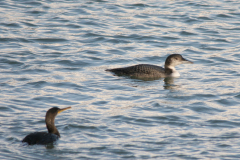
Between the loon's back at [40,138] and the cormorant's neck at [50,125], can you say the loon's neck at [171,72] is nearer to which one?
the cormorant's neck at [50,125]

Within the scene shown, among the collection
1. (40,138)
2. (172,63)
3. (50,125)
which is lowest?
(40,138)

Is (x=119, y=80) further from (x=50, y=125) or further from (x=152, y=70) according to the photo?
(x=50, y=125)

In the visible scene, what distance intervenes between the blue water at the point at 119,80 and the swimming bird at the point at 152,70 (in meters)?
0.22

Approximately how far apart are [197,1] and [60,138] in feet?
Answer: 46.4

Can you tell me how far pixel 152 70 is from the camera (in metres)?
12.3

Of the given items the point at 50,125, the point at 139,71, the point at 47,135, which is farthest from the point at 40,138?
the point at 139,71

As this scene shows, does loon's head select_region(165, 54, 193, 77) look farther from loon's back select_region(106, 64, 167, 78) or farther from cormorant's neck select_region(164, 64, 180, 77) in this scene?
loon's back select_region(106, 64, 167, 78)

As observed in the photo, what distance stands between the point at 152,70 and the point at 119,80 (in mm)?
1003

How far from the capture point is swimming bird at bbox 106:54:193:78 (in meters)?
12.2

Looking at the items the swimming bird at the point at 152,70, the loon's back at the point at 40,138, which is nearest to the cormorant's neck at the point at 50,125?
the loon's back at the point at 40,138

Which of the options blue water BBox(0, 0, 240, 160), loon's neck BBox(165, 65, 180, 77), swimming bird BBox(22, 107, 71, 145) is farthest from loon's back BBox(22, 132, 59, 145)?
loon's neck BBox(165, 65, 180, 77)

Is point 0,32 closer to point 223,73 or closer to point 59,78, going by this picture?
point 59,78

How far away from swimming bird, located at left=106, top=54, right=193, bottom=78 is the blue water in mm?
216

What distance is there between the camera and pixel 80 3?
19.4 metres
